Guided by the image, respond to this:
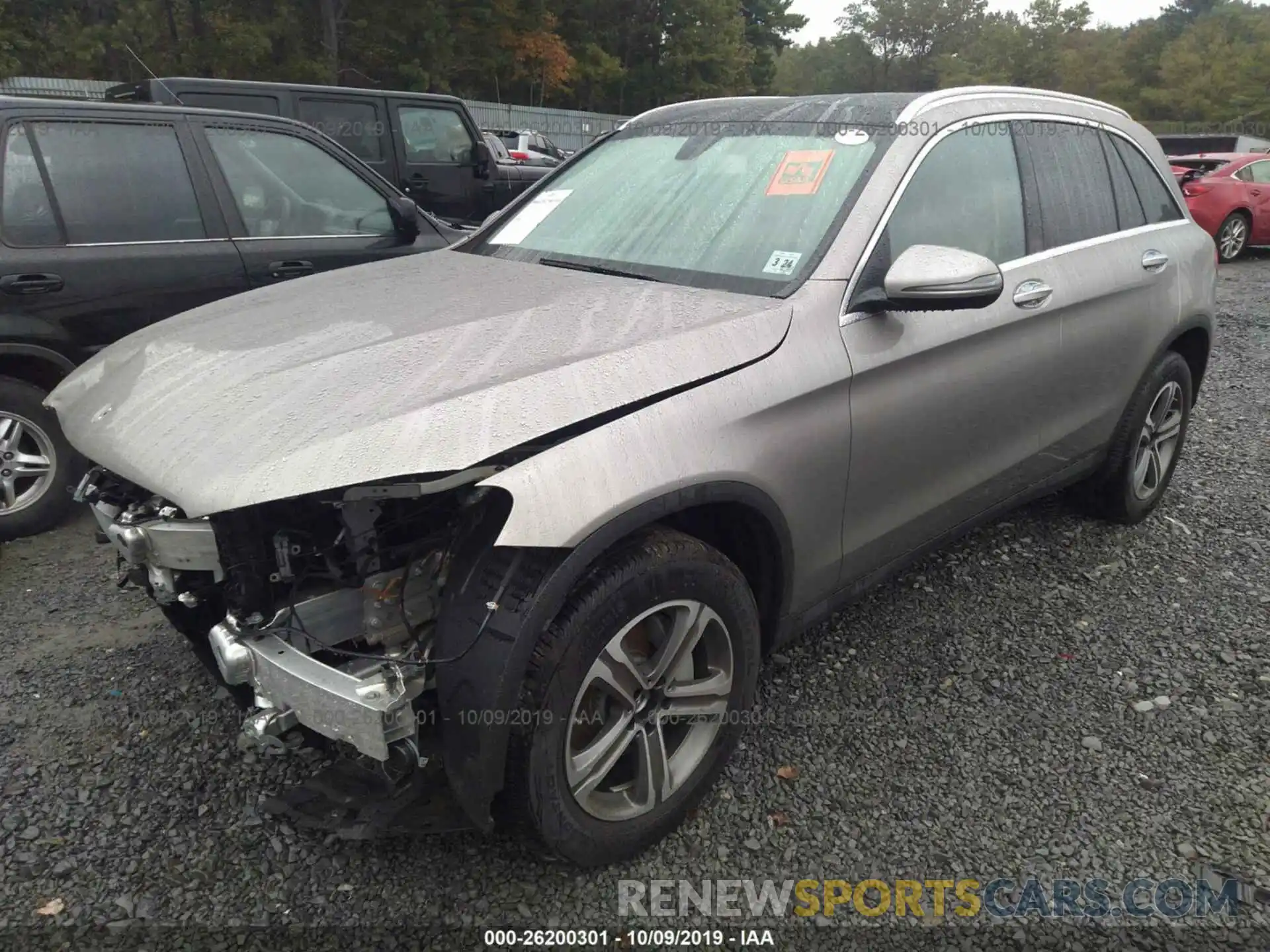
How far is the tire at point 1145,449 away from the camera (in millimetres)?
3830

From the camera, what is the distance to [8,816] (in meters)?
2.40

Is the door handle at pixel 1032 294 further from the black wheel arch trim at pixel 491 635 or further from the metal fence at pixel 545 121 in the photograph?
the metal fence at pixel 545 121

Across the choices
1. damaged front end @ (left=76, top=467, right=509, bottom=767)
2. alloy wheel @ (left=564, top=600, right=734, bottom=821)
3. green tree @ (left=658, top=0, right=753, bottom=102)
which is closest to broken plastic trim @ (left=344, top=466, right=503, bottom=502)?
damaged front end @ (left=76, top=467, right=509, bottom=767)

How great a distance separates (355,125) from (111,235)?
5156 mm

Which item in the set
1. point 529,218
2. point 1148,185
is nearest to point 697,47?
point 1148,185

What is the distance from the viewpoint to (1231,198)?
12523 mm

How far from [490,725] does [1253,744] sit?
2418 mm

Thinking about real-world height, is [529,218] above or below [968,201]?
below

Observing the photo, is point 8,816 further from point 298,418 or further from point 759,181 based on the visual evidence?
point 759,181

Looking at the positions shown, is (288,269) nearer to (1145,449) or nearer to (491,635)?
(491,635)

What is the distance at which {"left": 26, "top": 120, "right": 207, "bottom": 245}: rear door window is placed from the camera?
400 centimetres

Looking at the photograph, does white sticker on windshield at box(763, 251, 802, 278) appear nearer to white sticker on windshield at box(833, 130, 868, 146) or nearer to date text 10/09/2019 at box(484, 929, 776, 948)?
white sticker on windshield at box(833, 130, 868, 146)

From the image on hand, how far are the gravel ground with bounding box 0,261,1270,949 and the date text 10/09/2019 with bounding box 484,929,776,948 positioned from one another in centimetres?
3

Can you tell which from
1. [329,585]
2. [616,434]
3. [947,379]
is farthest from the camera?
[947,379]
